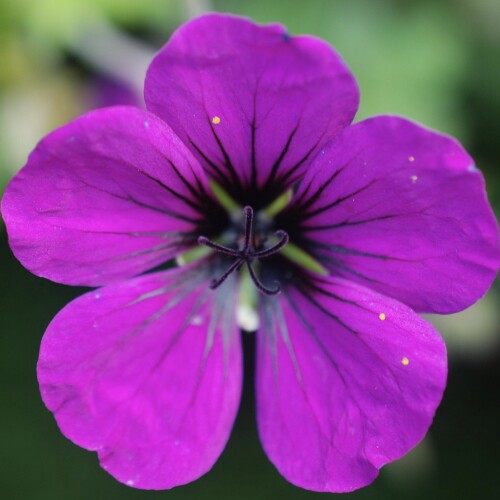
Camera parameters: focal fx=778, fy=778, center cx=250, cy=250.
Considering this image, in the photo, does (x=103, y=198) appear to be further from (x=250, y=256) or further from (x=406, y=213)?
(x=406, y=213)

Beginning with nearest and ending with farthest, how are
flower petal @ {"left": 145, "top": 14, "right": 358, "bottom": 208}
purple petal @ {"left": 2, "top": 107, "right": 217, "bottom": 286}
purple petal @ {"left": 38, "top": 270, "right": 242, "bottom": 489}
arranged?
flower petal @ {"left": 145, "top": 14, "right": 358, "bottom": 208} < purple petal @ {"left": 2, "top": 107, "right": 217, "bottom": 286} < purple petal @ {"left": 38, "top": 270, "right": 242, "bottom": 489}

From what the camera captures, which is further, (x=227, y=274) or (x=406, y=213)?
(x=227, y=274)

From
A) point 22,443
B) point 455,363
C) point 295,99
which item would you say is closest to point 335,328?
point 295,99

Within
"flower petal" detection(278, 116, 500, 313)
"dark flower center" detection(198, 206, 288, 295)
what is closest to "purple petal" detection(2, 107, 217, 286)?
"dark flower center" detection(198, 206, 288, 295)

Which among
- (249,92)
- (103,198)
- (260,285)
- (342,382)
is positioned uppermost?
(249,92)

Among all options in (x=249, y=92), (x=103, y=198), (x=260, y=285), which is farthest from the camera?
(x=260, y=285)

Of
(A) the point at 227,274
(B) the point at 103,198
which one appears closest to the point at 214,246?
(A) the point at 227,274

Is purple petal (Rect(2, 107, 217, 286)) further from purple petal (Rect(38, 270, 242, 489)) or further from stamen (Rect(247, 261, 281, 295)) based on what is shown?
stamen (Rect(247, 261, 281, 295))
